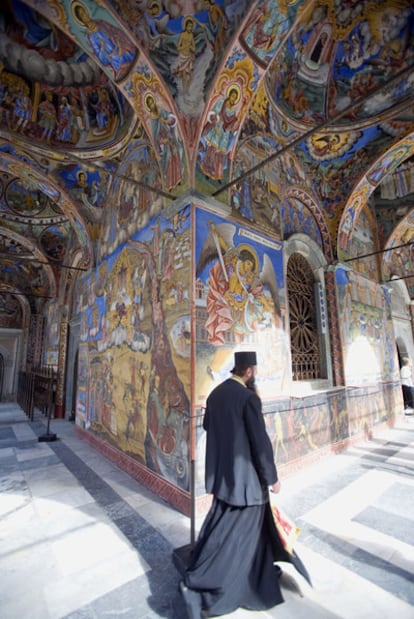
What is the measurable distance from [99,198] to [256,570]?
8.04 meters

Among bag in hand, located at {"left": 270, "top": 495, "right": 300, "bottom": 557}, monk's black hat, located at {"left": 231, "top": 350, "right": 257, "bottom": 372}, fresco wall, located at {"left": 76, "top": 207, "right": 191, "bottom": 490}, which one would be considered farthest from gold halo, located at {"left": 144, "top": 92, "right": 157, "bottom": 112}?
bag in hand, located at {"left": 270, "top": 495, "right": 300, "bottom": 557}

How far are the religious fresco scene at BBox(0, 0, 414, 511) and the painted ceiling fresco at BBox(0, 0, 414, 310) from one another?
3 centimetres

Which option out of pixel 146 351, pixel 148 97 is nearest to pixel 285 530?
pixel 146 351

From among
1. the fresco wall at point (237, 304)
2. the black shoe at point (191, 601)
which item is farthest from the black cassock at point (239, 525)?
the fresco wall at point (237, 304)

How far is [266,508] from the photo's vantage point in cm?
237

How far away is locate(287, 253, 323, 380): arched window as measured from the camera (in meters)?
6.57

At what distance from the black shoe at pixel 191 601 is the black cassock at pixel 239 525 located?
4cm

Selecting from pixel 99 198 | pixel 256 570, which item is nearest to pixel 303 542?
pixel 256 570

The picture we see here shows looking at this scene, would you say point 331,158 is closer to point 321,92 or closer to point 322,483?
point 321,92

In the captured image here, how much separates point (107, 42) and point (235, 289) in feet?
12.6

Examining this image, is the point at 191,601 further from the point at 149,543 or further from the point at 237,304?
the point at 237,304

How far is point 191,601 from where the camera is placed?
2.05m

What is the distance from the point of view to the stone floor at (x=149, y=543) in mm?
2229

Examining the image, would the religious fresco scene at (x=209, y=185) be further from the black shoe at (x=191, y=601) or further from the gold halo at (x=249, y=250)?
the black shoe at (x=191, y=601)
